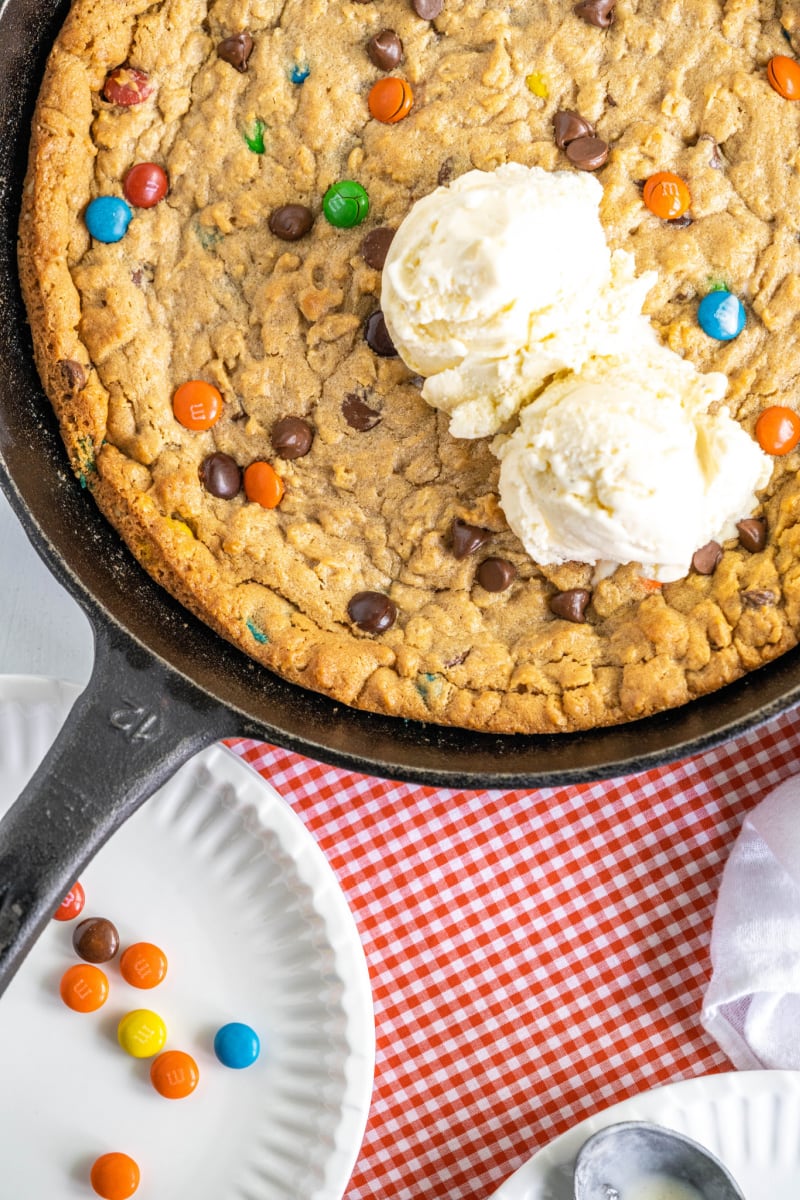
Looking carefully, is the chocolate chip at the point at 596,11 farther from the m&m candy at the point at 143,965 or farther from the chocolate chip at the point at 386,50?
the m&m candy at the point at 143,965

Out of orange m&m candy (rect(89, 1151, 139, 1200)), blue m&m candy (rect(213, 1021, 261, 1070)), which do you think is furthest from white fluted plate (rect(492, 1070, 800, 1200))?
orange m&m candy (rect(89, 1151, 139, 1200))

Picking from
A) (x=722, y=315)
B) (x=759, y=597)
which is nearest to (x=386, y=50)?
(x=722, y=315)

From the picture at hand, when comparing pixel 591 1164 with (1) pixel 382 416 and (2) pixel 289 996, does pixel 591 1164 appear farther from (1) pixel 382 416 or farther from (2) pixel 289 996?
(1) pixel 382 416

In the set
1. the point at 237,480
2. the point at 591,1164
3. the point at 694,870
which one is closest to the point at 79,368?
the point at 237,480

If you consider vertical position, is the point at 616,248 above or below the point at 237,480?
above

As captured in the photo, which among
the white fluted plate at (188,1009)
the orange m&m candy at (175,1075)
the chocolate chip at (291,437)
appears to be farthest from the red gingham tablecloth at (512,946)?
the chocolate chip at (291,437)

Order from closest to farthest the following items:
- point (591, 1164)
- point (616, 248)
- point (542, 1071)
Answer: point (616, 248), point (591, 1164), point (542, 1071)

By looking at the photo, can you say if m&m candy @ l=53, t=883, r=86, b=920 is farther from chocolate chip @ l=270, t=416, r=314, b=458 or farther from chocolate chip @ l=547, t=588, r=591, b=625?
chocolate chip @ l=547, t=588, r=591, b=625
